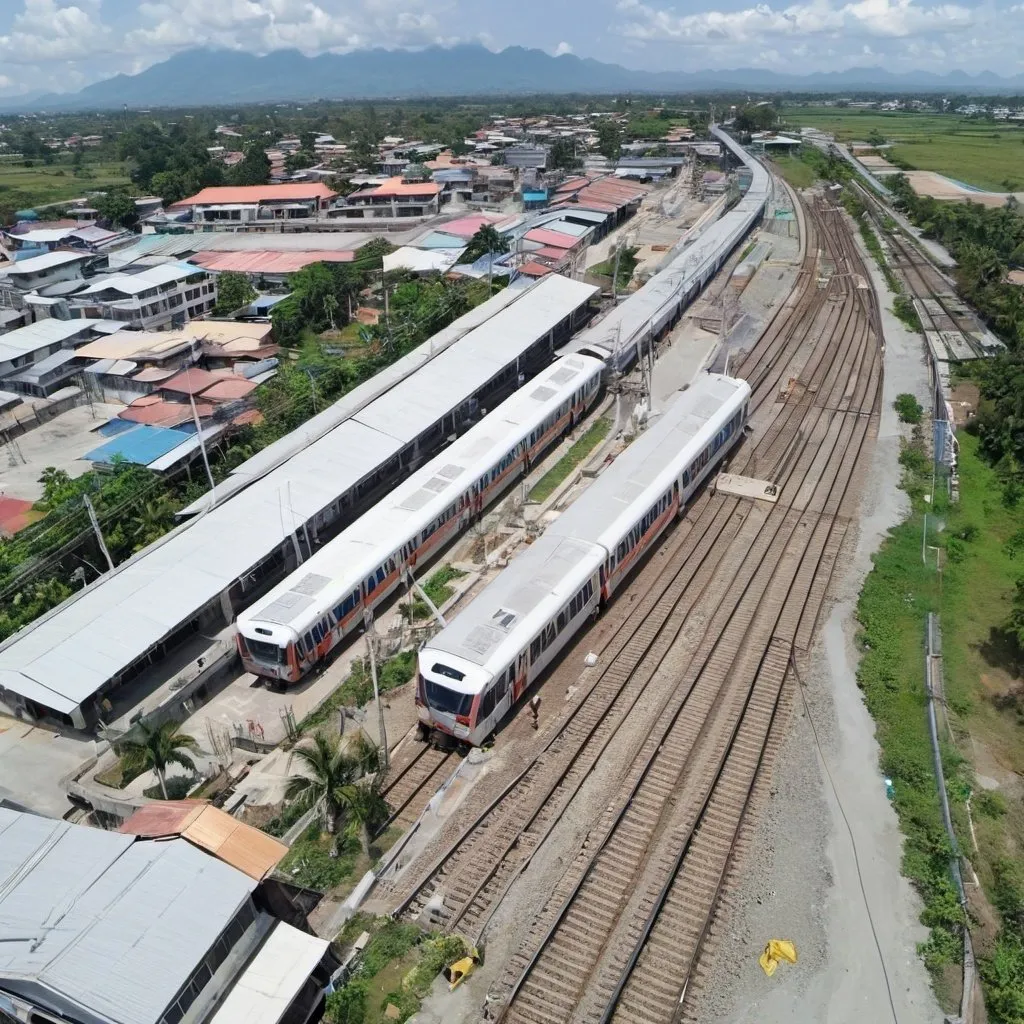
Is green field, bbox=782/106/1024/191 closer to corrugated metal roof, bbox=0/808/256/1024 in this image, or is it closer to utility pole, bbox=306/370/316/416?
utility pole, bbox=306/370/316/416

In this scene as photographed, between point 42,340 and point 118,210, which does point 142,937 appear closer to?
point 42,340

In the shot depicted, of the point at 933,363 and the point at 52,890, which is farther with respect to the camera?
the point at 933,363

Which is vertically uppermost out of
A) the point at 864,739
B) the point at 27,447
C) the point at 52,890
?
the point at 52,890

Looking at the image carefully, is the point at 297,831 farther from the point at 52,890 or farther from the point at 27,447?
the point at 27,447

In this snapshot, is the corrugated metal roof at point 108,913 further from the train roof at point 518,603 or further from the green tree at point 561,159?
the green tree at point 561,159

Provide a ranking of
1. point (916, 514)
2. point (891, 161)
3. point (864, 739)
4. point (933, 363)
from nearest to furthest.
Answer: point (864, 739)
point (916, 514)
point (933, 363)
point (891, 161)

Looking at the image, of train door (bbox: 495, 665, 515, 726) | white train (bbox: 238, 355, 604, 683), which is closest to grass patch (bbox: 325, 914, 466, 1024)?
train door (bbox: 495, 665, 515, 726)

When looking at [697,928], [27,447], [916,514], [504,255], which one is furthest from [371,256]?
[697,928]
